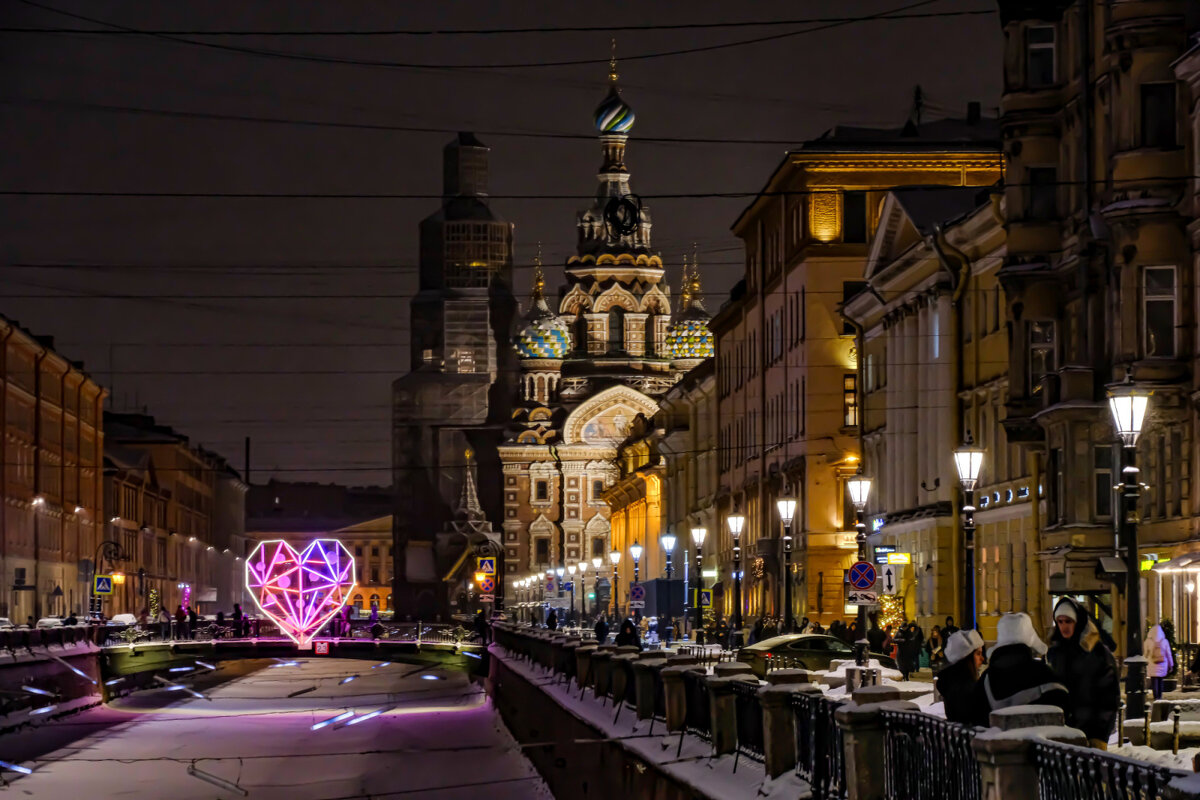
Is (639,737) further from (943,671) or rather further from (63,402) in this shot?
(63,402)

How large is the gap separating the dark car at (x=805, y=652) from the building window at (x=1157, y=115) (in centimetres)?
1218

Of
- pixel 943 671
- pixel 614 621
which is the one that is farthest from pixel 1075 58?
pixel 614 621

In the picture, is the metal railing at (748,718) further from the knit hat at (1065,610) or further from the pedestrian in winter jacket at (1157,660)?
the pedestrian in winter jacket at (1157,660)

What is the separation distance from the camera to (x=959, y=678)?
50.6 ft

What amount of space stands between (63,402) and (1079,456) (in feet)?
289

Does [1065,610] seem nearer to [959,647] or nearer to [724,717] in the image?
[959,647]

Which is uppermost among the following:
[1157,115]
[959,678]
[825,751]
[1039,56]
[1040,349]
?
[1039,56]

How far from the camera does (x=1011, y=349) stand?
50688mm

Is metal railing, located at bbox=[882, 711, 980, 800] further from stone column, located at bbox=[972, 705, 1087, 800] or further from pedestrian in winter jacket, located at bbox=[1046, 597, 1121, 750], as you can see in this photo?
pedestrian in winter jacket, located at bbox=[1046, 597, 1121, 750]

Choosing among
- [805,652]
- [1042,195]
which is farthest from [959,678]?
[1042,195]

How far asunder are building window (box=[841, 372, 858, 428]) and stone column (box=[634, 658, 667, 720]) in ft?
177

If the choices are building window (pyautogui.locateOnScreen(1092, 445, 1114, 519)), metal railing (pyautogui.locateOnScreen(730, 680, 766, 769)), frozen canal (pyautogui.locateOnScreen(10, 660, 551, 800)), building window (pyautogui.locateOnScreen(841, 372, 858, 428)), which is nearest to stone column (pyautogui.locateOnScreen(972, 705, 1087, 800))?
metal railing (pyautogui.locateOnScreen(730, 680, 766, 769))

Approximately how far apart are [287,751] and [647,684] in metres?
36.0

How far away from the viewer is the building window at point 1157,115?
42.6 metres
